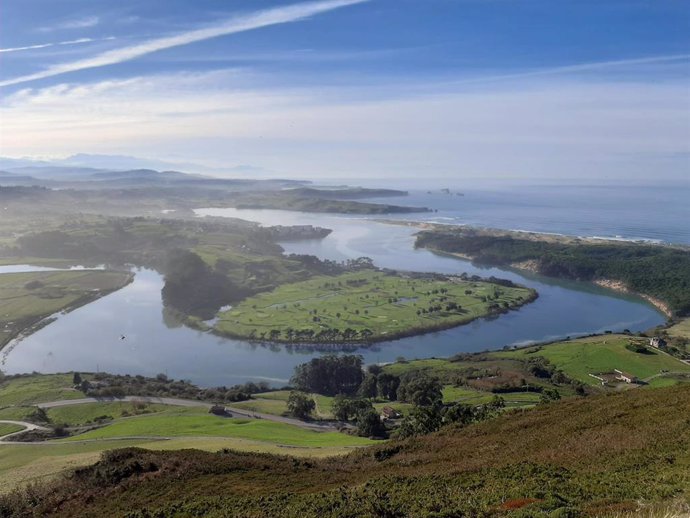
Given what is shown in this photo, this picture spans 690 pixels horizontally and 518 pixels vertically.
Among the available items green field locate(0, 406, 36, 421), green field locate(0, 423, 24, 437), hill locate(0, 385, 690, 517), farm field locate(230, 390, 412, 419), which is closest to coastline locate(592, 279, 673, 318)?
farm field locate(230, 390, 412, 419)

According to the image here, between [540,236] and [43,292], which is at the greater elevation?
[540,236]

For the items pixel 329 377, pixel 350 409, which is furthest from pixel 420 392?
pixel 329 377

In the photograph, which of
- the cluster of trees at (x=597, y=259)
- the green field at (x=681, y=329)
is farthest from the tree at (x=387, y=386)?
the cluster of trees at (x=597, y=259)

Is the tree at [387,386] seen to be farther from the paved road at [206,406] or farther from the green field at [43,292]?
the green field at [43,292]

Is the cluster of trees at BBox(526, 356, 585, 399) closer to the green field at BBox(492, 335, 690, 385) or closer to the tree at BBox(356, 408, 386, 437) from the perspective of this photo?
the green field at BBox(492, 335, 690, 385)

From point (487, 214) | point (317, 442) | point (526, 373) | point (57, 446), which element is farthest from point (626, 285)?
point (487, 214)

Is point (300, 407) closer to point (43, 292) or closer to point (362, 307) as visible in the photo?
point (362, 307)

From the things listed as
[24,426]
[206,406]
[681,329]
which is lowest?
[206,406]
